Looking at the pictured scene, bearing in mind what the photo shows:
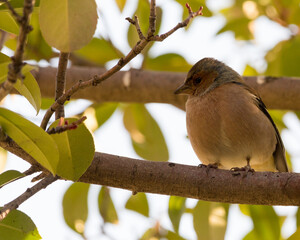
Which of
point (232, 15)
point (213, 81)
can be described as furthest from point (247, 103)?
point (232, 15)

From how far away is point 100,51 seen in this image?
6.38m

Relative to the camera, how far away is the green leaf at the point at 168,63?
20.3 feet

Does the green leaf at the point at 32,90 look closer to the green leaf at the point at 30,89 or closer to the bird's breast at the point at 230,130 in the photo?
the green leaf at the point at 30,89

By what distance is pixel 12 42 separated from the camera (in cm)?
Answer: 656

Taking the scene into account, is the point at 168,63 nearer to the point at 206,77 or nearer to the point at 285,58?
the point at 206,77

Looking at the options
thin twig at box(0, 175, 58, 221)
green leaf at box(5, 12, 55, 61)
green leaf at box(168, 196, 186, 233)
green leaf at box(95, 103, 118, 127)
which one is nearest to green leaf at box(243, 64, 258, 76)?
green leaf at box(95, 103, 118, 127)

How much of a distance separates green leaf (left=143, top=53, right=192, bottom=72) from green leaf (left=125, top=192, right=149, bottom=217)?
5.76ft

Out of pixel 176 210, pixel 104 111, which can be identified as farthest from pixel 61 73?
pixel 104 111

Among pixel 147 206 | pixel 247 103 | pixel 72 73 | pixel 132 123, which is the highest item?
pixel 72 73

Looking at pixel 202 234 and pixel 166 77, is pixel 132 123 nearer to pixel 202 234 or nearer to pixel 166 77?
pixel 166 77

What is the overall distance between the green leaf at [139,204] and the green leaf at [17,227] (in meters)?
2.47

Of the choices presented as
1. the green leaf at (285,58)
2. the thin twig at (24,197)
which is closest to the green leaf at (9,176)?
the thin twig at (24,197)

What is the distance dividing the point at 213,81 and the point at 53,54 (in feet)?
7.22

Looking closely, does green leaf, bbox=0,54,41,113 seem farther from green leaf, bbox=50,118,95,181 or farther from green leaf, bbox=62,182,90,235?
green leaf, bbox=62,182,90,235
